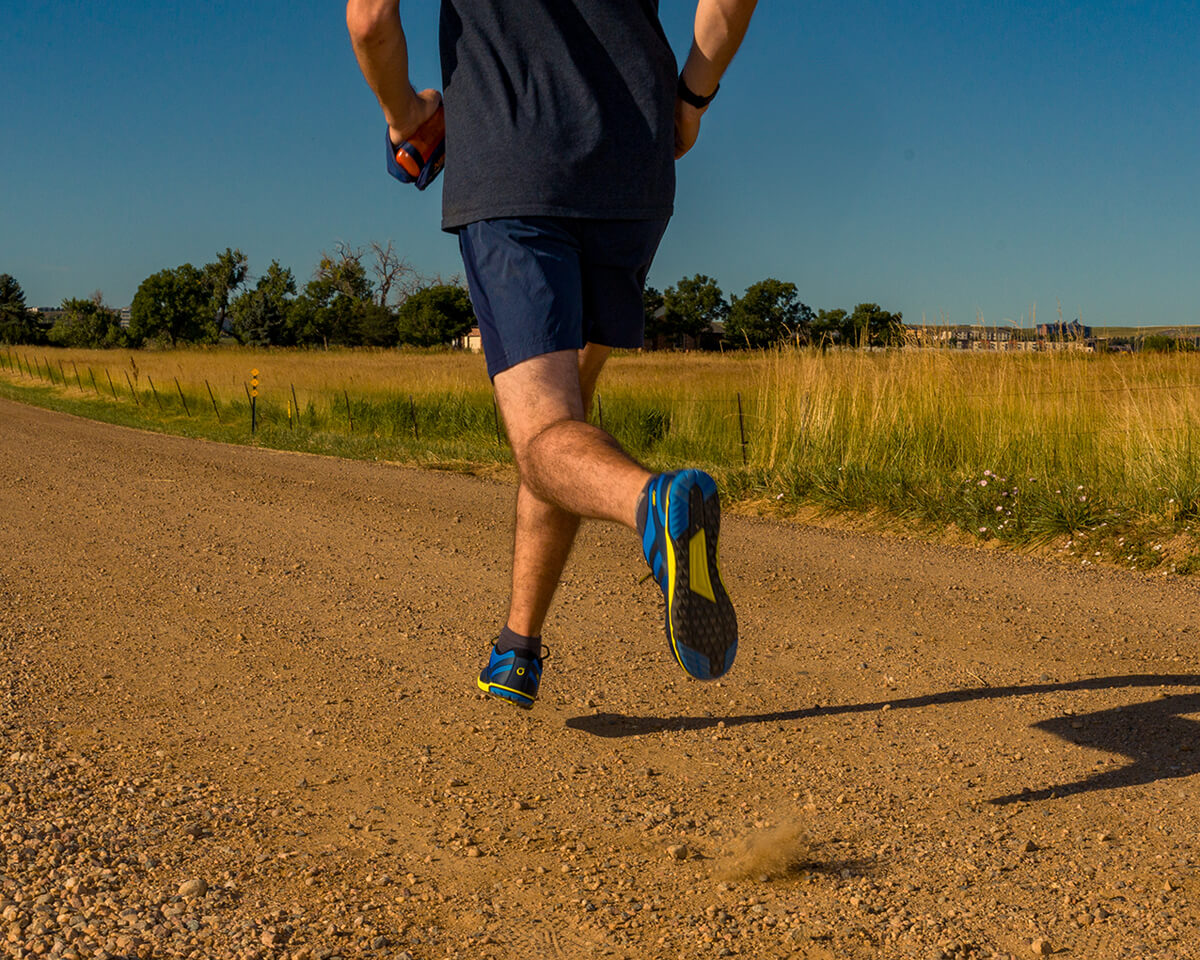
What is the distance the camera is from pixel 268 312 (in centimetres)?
8869

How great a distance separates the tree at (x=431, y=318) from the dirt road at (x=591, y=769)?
84743 millimetres

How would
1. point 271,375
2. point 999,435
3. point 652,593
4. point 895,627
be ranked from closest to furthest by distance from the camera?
point 895,627 → point 652,593 → point 999,435 → point 271,375

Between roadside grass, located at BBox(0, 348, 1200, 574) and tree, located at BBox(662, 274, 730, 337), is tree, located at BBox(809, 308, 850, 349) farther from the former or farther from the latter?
tree, located at BBox(662, 274, 730, 337)

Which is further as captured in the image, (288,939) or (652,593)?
(652,593)

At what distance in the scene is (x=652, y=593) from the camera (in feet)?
15.2

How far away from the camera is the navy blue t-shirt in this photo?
2164 mm

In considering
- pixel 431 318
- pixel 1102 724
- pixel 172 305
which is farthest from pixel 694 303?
pixel 1102 724

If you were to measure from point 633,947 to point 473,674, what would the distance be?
1.70 metres

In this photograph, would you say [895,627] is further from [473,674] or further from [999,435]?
[999,435]

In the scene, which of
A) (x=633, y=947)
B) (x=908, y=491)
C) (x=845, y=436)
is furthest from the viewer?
(x=845, y=436)

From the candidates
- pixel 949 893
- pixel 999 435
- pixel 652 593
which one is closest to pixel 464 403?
pixel 999 435

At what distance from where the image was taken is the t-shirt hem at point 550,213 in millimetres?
2139

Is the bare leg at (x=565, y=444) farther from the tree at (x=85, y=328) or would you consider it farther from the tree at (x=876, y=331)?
the tree at (x=85, y=328)

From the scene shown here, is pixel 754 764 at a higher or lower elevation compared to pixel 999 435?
lower
